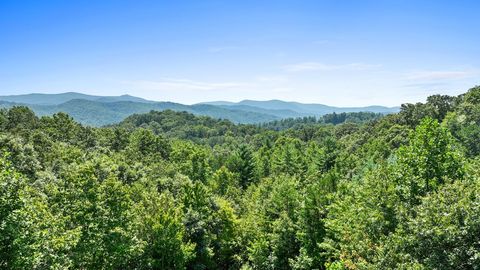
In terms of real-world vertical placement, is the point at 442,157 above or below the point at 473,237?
above

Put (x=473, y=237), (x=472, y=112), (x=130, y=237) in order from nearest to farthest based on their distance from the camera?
(x=473, y=237) → (x=130, y=237) → (x=472, y=112)

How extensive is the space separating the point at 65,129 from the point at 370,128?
86955mm

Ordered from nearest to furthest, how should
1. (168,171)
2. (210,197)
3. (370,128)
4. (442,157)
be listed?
(442,157) < (210,197) < (168,171) < (370,128)

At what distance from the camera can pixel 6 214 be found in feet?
46.6

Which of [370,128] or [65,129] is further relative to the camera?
[370,128]

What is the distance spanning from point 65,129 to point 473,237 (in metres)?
79.8

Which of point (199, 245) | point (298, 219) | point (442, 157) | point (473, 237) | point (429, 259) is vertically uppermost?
point (442, 157)

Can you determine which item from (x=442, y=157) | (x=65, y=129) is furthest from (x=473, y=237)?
(x=65, y=129)

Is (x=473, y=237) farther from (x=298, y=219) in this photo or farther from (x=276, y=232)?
(x=276, y=232)

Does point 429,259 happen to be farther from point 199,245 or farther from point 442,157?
point 199,245

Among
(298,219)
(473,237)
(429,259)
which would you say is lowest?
(298,219)

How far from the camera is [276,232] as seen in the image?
3516cm

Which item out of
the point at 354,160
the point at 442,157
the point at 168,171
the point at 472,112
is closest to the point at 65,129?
the point at 168,171

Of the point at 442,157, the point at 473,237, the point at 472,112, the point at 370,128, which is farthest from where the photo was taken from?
the point at 370,128
